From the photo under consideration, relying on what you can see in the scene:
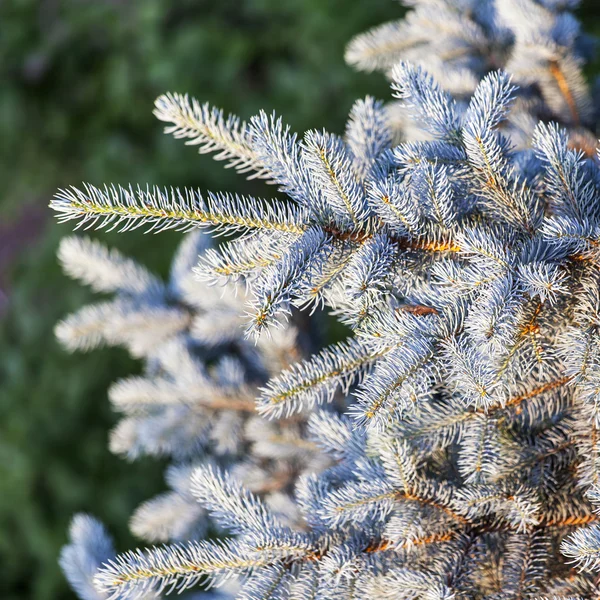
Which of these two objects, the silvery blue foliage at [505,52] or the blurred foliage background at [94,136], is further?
the blurred foliage background at [94,136]

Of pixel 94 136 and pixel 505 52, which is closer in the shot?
pixel 505 52

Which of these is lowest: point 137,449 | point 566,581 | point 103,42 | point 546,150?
point 137,449

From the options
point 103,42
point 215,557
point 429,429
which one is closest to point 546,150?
point 429,429

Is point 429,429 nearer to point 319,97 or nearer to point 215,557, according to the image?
point 215,557

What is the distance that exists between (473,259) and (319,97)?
7.54 ft

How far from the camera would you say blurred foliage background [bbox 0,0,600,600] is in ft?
8.39

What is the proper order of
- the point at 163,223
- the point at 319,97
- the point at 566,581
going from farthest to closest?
1. the point at 319,97
2. the point at 566,581
3. the point at 163,223

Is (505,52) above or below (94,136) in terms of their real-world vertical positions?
above

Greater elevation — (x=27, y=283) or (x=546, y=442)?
(x=546, y=442)

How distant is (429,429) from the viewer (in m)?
1.00

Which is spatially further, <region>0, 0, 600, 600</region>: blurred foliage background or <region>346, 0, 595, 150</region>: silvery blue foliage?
<region>0, 0, 600, 600</region>: blurred foliage background

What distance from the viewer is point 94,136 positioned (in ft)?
12.5

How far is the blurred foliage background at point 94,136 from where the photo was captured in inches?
101

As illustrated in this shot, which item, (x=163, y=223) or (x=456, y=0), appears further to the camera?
(x=456, y=0)
